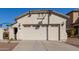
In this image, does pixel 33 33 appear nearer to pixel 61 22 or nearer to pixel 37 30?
pixel 37 30

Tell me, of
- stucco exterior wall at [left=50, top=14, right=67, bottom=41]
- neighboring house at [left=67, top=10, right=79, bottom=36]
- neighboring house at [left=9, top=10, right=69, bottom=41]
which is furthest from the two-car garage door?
neighboring house at [left=67, top=10, right=79, bottom=36]

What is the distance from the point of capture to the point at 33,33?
25.9m

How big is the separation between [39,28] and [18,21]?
9.36 feet

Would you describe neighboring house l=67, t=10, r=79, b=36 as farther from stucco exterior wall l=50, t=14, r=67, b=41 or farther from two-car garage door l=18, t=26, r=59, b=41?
two-car garage door l=18, t=26, r=59, b=41

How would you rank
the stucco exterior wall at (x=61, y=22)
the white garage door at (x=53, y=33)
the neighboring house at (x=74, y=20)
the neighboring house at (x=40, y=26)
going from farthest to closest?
the neighboring house at (x=74, y=20) < the stucco exterior wall at (x=61, y=22) < the white garage door at (x=53, y=33) < the neighboring house at (x=40, y=26)

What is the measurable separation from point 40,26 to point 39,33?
91 cm

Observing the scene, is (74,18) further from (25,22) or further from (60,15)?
(25,22)

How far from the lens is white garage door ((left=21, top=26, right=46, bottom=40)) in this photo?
25797 mm

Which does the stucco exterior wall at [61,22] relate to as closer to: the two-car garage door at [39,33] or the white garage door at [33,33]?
the two-car garage door at [39,33]

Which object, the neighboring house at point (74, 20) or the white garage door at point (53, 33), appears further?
the neighboring house at point (74, 20)

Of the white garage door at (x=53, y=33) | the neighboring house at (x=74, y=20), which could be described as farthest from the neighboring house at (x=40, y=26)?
the neighboring house at (x=74, y=20)

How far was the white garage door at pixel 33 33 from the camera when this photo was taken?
2580 cm
